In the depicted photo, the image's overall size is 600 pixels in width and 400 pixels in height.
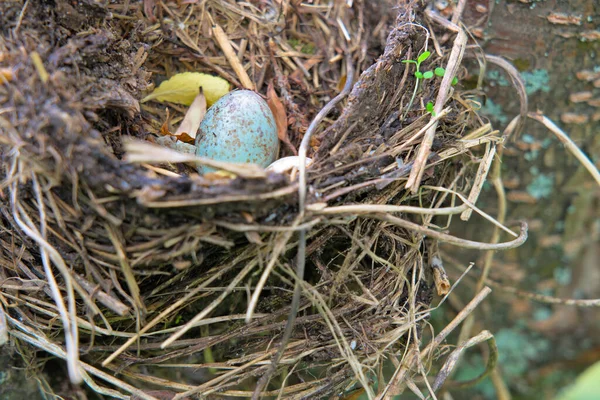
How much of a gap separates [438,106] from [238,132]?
0.45m

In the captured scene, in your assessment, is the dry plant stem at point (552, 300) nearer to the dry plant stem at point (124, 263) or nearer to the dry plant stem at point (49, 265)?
the dry plant stem at point (124, 263)

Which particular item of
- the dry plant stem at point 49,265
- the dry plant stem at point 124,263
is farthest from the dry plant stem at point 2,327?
the dry plant stem at point 124,263

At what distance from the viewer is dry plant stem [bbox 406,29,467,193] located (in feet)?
3.52

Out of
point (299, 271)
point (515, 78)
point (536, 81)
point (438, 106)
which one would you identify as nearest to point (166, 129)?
point (299, 271)

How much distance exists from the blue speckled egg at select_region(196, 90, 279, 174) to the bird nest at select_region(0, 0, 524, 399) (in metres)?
0.10

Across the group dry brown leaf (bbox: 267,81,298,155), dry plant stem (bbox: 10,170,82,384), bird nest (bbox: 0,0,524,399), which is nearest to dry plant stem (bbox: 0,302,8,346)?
bird nest (bbox: 0,0,524,399)

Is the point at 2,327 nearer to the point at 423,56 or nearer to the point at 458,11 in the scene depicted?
the point at 423,56

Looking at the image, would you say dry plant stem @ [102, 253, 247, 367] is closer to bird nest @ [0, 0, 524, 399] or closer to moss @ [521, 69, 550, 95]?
bird nest @ [0, 0, 524, 399]

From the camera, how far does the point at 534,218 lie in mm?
1712

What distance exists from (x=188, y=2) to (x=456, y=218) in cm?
102

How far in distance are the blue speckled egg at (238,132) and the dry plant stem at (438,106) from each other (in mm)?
364

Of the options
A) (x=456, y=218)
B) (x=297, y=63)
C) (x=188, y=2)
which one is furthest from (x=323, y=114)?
(x=456, y=218)

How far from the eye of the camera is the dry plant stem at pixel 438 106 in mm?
1072

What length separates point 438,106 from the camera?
1.15m
